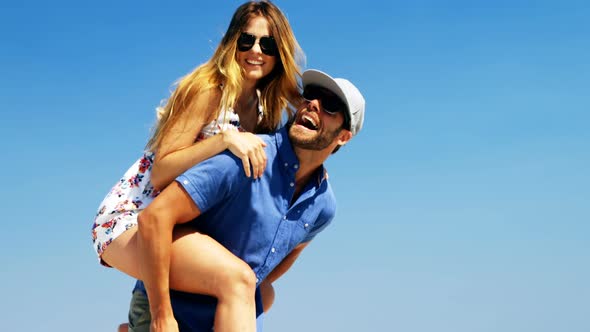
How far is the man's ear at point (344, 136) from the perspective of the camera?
629 centimetres

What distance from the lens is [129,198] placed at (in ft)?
20.4

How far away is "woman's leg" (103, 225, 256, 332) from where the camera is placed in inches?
210

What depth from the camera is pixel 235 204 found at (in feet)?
19.3

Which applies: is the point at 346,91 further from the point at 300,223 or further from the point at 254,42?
the point at 300,223

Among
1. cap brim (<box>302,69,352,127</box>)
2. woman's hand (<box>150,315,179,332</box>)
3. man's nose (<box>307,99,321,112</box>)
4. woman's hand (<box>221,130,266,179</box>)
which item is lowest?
woman's hand (<box>150,315,179,332</box>)

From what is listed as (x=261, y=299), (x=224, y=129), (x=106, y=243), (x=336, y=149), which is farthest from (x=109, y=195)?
(x=336, y=149)

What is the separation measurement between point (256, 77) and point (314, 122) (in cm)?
83

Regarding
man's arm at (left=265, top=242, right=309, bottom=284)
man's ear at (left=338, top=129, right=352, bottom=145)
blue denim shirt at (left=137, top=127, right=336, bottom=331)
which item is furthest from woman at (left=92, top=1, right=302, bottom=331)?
man's arm at (left=265, top=242, right=309, bottom=284)

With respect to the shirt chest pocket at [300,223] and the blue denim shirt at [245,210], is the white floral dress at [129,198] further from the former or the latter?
the shirt chest pocket at [300,223]

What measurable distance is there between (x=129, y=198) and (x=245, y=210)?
1048mm

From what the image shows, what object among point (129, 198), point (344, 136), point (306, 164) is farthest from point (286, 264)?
point (129, 198)

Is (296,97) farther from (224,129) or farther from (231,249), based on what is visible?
(231,249)

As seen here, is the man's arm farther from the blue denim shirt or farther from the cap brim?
the cap brim

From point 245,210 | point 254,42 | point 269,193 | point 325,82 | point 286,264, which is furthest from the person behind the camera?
point 286,264
